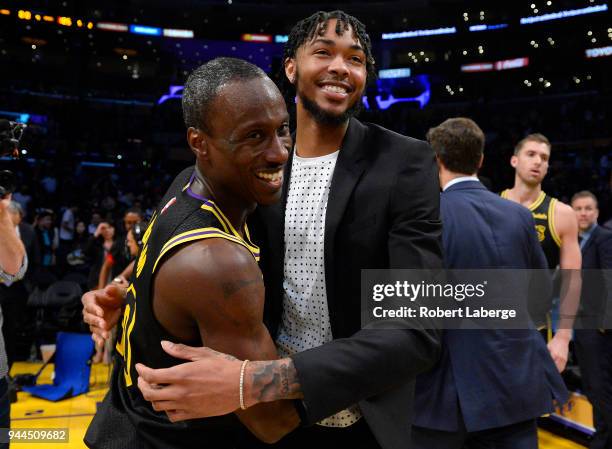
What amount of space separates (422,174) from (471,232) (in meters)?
1.11

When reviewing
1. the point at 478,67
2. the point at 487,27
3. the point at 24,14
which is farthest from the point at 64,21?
the point at 478,67

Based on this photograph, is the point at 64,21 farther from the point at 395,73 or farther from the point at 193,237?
the point at 193,237

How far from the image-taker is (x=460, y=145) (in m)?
2.98

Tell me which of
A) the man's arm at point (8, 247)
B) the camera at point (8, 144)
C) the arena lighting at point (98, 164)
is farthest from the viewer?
the arena lighting at point (98, 164)

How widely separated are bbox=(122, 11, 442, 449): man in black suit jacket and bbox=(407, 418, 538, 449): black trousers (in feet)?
3.47

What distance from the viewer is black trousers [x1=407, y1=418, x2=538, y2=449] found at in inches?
104

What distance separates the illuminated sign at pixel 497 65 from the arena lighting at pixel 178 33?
43.3 ft

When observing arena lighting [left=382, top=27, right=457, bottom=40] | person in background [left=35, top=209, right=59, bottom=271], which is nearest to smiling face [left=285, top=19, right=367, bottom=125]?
person in background [left=35, top=209, right=59, bottom=271]

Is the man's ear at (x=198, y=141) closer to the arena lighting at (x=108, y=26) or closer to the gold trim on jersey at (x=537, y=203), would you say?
the gold trim on jersey at (x=537, y=203)

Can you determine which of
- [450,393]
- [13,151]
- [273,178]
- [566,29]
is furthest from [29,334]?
[566,29]

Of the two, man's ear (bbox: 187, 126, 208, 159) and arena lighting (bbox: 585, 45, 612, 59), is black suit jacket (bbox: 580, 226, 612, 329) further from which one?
arena lighting (bbox: 585, 45, 612, 59)

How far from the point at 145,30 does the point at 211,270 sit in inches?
1065

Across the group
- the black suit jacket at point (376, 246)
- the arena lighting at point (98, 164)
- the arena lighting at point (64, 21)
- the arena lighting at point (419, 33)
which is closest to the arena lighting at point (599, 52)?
the arena lighting at point (419, 33)

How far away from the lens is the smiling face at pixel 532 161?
4172mm
